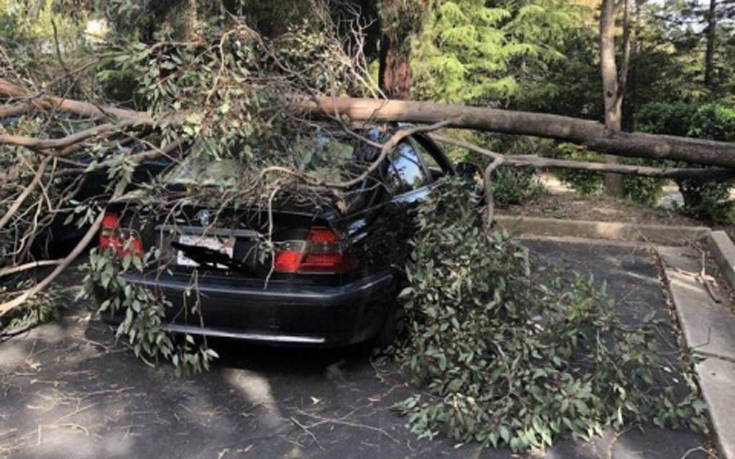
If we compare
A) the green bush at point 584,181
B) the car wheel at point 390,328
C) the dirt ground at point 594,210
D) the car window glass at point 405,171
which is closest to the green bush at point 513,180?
the dirt ground at point 594,210

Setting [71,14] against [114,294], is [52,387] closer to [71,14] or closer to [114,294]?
[114,294]

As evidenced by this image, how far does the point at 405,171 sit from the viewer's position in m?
4.97

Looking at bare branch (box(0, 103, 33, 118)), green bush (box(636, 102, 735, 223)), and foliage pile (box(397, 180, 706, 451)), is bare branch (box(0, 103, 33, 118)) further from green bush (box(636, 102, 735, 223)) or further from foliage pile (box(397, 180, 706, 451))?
green bush (box(636, 102, 735, 223))

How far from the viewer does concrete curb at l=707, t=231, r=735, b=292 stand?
6.14 metres

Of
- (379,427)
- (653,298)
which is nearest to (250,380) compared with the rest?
(379,427)

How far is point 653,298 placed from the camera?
5.82 m

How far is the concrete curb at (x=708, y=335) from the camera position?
141 inches

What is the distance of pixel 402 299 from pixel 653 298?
2817 millimetres

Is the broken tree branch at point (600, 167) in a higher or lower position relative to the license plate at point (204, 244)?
higher

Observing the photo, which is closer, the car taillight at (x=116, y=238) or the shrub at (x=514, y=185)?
the car taillight at (x=116, y=238)

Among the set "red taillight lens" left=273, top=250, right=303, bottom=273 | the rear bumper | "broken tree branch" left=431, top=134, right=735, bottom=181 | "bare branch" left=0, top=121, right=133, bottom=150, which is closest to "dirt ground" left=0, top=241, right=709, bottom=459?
the rear bumper

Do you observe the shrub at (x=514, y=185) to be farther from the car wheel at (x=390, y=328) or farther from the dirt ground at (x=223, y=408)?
the car wheel at (x=390, y=328)

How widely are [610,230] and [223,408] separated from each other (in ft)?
19.1

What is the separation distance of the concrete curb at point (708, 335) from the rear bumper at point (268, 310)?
2.07 m
